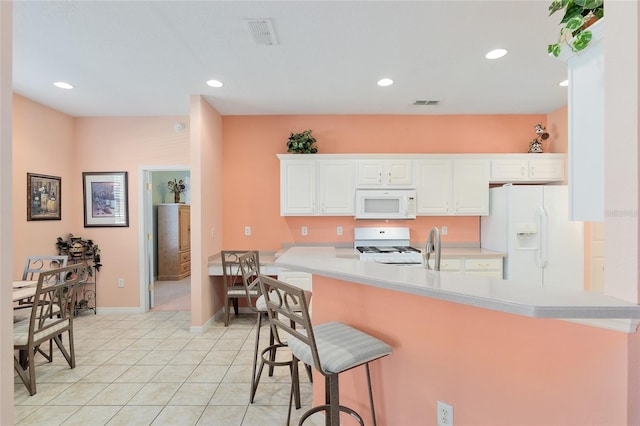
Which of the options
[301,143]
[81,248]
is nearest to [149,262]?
[81,248]

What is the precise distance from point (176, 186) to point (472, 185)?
5.62m

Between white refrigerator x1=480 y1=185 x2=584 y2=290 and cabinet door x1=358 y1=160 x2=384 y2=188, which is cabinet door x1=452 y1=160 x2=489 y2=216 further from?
cabinet door x1=358 y1=160 x2=384 y2=188

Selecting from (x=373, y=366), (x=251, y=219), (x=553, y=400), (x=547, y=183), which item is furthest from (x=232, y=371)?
(x=547, y=183)

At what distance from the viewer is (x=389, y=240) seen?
4.18 meters

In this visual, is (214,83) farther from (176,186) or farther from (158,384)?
(176,186)

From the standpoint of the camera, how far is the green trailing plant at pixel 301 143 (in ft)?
13.1

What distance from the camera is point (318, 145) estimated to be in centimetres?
429

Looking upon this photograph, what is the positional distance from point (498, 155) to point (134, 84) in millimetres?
4327

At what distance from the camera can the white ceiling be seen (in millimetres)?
2084

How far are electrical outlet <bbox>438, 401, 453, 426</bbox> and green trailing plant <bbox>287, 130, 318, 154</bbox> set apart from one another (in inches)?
126

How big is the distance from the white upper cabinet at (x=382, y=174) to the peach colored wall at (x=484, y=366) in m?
2.37

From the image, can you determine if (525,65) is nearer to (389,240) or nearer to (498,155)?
(498,155)

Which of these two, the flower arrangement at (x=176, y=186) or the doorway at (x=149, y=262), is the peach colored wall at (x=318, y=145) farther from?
the flower arrangement at (x=176, y=186)

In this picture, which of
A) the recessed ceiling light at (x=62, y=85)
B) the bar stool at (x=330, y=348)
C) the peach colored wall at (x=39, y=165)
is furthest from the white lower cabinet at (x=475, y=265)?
the peach colored wall at (x=39, y=165)
